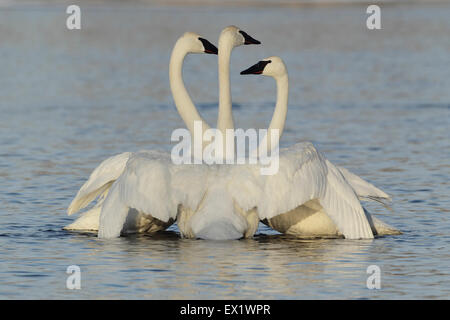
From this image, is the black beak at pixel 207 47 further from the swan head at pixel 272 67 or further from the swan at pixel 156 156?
the swan head at pixel 272 67

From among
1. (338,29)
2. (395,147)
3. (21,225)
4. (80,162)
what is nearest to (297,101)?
(395,147)

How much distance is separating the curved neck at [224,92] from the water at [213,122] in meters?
1.55

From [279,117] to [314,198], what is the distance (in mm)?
1630

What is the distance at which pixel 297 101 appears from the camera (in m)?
27.7

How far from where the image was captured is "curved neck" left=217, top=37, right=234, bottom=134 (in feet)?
47.8

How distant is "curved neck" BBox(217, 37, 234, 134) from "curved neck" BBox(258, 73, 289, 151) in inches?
22.1

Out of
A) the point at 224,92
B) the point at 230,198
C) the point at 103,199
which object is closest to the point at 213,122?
the point at 224,92

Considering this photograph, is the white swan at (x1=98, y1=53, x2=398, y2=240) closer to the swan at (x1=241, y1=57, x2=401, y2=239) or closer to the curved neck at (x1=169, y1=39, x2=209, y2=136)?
the swan at (x1=241, y1=57, x2=401, y2=239)

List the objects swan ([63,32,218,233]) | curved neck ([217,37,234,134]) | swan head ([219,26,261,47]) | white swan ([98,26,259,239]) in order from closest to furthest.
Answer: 1. white swan ([98,26,259,239])
2. swan ([63,32,218,233])
3. curved neck ([217,37,234,134])
4. swan head ([219,26,261,47])

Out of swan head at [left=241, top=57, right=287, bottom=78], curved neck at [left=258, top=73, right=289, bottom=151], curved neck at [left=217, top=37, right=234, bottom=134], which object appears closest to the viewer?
curved neck at [left=258, top=73, right=289, bottom=151]

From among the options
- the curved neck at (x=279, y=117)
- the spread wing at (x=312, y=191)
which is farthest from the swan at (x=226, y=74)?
the spread wing at (x=312, y=191)

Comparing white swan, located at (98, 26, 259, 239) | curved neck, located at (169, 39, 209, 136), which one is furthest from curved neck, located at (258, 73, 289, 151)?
white swan, located at (98, 26, 259, 239)

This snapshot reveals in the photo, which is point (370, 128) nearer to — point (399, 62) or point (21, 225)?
point (21, 225)

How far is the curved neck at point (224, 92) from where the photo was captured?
1457cm
